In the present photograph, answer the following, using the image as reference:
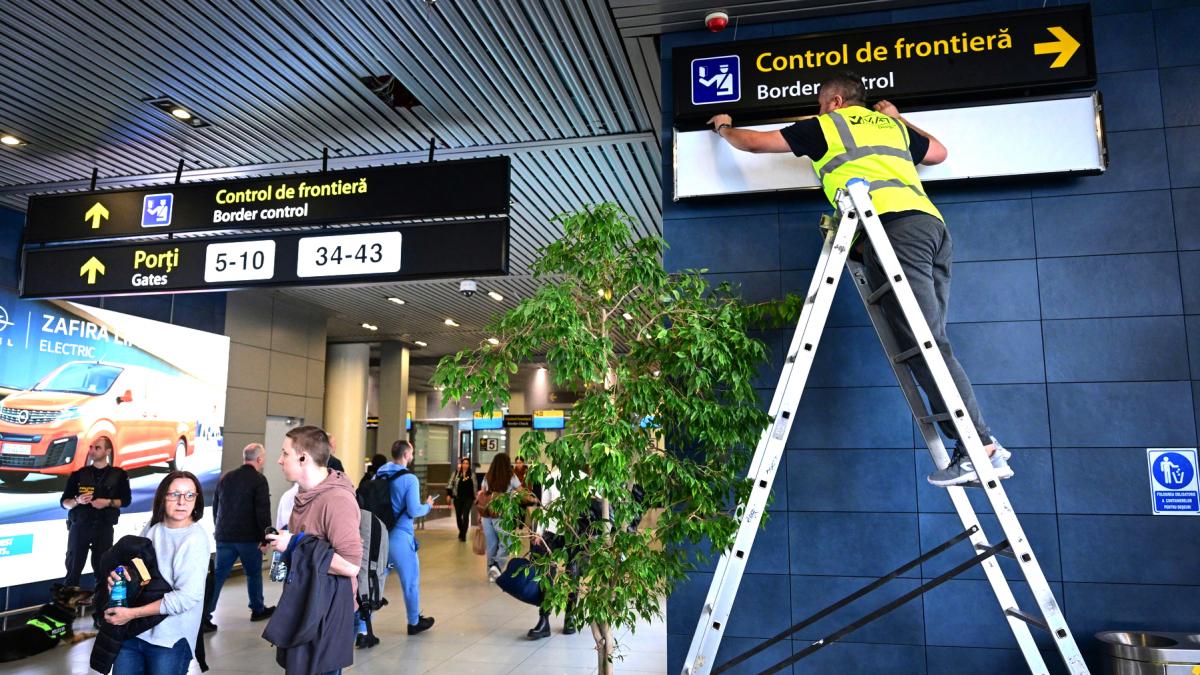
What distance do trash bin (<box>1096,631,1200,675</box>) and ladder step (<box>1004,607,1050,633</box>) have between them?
1.87 ft

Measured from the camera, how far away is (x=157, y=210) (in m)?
4.88

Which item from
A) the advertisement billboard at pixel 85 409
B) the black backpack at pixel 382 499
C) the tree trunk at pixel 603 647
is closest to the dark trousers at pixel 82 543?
the advertisement billboard at pixel 85 409

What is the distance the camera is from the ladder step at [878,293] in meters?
2.70

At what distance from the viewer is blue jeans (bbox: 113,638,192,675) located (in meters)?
2.99

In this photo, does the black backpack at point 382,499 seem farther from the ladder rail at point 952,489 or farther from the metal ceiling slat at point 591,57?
the ladder rail at point 952,489

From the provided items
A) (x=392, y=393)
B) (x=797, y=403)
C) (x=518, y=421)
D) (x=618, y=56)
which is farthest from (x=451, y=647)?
(x=518, y=421)

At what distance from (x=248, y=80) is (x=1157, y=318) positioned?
4955 millimetres

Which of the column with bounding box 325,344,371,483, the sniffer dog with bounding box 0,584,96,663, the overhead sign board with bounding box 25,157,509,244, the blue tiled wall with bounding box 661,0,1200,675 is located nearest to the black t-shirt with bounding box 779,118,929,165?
the blue tiled wall with bounding box 661,0,1200,675

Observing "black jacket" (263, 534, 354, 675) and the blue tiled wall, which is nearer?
"black jacket" (263, 534, 354, 675)

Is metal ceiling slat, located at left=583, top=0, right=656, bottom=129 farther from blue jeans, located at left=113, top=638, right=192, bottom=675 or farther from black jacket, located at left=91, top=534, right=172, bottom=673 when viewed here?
blue jeans, located at left=113, top=638, right=192, bottom=675

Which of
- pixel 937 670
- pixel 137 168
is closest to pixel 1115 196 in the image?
pixel 937 670

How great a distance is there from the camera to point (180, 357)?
899 centimetres

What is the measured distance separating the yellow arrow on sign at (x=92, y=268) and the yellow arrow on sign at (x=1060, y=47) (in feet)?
17.3

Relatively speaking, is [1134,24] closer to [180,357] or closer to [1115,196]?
[1115,196]
